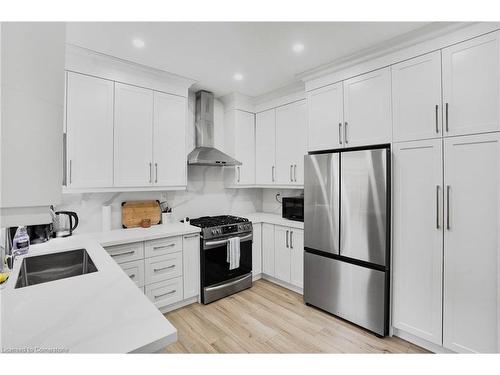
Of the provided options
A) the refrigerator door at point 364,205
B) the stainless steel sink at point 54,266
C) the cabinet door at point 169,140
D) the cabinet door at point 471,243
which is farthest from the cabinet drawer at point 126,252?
the cabinet door at point 471,243

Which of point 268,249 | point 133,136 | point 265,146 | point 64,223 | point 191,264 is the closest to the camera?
point 64,223

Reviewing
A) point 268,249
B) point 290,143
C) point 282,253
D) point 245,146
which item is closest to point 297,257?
point 282,253

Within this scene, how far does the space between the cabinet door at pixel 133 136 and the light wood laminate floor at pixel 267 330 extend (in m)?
1.51

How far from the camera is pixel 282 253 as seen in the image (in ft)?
10.2

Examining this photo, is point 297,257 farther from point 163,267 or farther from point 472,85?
point 472,85

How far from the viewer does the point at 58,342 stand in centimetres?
84

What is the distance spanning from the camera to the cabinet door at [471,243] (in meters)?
1.64

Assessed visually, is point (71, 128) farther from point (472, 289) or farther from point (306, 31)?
point (472, 289)

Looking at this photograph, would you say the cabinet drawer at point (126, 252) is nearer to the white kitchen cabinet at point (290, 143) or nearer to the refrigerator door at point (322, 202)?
the refrigerator door at point (322, 202)

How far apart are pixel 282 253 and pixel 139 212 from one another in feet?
5.96

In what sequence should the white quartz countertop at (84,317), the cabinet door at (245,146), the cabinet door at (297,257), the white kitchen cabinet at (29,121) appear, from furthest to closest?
the cabinet door at (245,146)
the cabinet door at (297,257)
the white quartz countertop at (84,317)
the white kitchen cabinet at (29,121)

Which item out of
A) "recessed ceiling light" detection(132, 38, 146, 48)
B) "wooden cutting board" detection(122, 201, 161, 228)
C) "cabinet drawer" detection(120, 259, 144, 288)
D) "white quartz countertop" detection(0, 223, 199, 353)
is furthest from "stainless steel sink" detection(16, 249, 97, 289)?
"recessed ceiling light" detection(132, 38, 146, 48)

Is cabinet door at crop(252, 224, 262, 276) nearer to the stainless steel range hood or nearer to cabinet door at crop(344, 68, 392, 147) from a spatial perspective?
the stainless steel range hood
